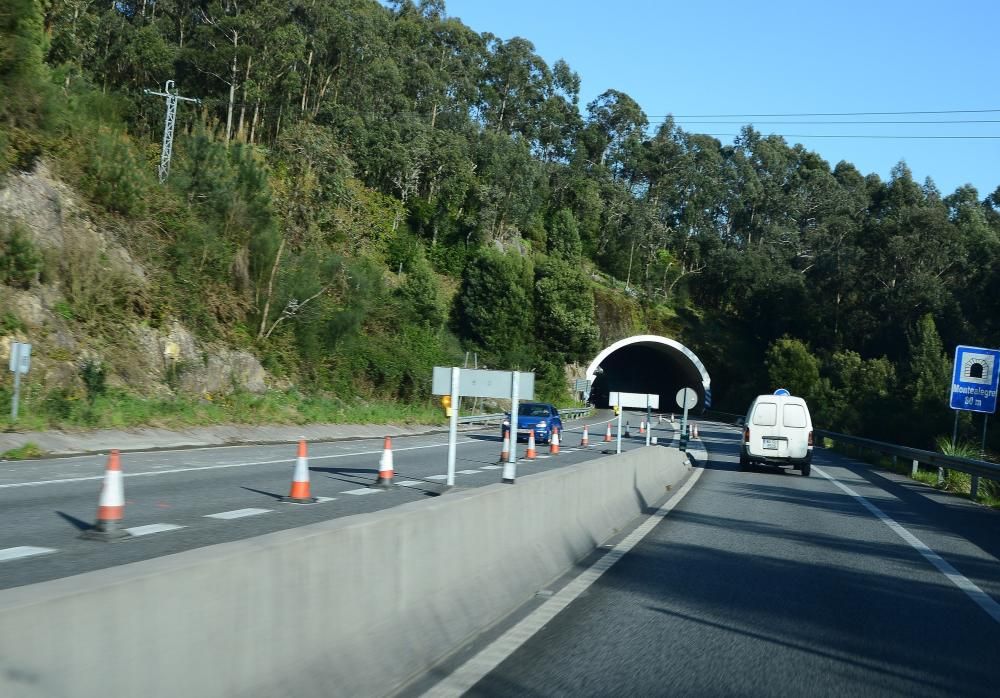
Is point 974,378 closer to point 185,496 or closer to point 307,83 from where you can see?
point 185,496

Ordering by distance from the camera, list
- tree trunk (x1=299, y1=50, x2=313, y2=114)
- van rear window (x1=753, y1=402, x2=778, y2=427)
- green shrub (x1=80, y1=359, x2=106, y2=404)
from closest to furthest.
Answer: van rear window (x1=753, y1=402, x2=778, y2=427) → green shrub (x1=80, y1=359, x2=106, y2=404) → tree trunk (x1=299, y1=50, x2=313, y2=114)

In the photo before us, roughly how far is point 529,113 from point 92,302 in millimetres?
81154

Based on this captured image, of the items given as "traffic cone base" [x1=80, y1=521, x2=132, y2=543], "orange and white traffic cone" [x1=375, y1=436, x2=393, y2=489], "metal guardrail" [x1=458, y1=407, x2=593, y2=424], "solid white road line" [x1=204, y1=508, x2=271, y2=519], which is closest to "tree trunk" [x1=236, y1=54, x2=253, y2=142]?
"metal guardrail" [x1=458, y1=407, x2=593, y2=424]

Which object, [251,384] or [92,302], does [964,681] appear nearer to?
[92,302]

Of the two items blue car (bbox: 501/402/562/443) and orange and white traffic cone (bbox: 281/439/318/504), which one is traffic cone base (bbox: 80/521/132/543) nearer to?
orange and white traffic cone (bbox: 281/439/318/504)

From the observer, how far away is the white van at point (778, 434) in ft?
84.7

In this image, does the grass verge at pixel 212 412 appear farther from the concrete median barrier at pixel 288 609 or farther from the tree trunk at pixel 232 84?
the tree trunk at pixel 232 84

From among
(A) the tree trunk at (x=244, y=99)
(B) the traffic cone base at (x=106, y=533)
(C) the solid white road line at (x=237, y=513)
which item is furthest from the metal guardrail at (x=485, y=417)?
(B) the traffic cone base at (x=106, y=533)

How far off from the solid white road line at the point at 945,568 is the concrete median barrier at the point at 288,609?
12.9ft

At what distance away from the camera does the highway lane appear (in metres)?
6.23

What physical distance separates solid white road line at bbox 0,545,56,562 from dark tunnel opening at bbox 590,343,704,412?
74.4 meters

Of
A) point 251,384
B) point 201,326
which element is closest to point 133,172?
point 201,326

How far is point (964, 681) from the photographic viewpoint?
21.2 ft

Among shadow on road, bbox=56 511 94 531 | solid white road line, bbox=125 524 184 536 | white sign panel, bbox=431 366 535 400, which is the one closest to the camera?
solid white road line, bbox=125 524 184 536
